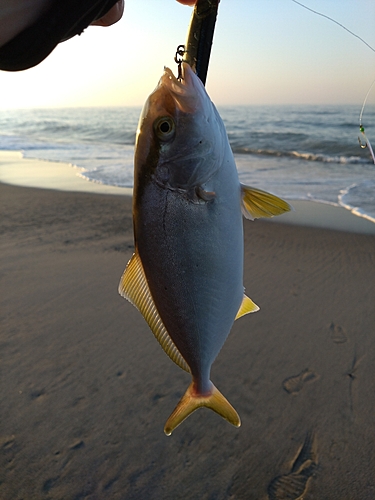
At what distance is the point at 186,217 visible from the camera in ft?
5.23

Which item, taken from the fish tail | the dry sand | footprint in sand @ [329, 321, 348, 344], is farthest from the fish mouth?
footprint in sand @ [329, 321, 348, 344]

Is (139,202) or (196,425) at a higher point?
(139,202)

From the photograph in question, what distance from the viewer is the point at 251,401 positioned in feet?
11.8

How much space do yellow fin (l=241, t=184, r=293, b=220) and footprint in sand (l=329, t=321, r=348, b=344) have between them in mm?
3120

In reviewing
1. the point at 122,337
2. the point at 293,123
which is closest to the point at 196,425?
the point at 122,337

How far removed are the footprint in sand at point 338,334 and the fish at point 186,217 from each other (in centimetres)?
304

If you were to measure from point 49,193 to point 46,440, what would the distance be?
874 centimetres

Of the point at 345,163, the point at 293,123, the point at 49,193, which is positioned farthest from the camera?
the point at 293,123

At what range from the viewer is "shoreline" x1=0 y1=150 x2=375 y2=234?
8.53 meters

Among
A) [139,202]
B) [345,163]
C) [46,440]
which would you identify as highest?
[139,202]

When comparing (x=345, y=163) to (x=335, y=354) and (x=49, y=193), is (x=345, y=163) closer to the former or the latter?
(x=49, y=193)

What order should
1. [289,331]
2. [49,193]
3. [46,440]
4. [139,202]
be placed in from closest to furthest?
[139,202] → [46,440] → [289,331] → [49,193]

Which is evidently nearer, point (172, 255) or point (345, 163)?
point (172, 255)

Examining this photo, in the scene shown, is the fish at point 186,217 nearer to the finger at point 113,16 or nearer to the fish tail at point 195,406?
the fish tail at point 195,406
